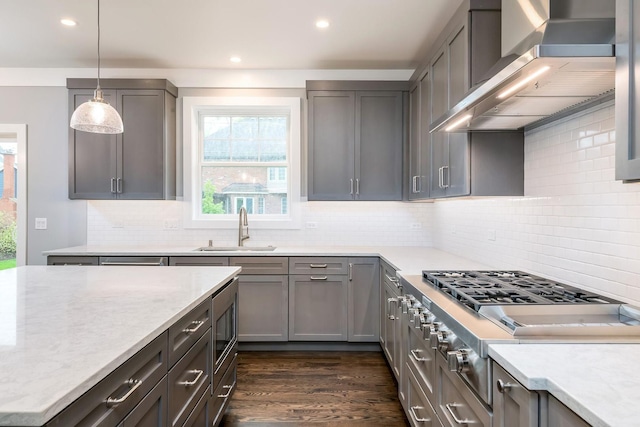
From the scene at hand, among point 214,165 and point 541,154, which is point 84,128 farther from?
point 541,154

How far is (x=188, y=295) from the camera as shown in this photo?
5.35 feet

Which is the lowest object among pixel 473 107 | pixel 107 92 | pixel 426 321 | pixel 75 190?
pixel 426 321

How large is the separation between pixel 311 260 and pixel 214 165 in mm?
1592

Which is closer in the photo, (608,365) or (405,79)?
(608,365)

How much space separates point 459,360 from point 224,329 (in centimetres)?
140

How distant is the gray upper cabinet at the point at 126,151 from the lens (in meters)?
3.57

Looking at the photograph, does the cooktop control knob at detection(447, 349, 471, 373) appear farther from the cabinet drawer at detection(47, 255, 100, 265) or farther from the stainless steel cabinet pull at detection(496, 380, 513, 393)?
the cabinet drawer at detection(47, 255, 100, 265)

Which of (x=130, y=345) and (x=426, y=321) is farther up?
(x=130, y=345)

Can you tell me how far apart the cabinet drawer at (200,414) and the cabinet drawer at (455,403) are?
3.52 ft

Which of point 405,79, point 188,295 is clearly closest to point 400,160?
point 405,79

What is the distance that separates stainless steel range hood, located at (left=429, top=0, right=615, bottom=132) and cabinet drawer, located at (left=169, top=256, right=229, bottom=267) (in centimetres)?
230

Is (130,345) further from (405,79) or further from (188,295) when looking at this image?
(405,79)

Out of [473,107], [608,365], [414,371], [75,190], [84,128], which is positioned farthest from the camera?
[75,190]

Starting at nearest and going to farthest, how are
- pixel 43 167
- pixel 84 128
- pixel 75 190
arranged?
pixel 84 128 → pixel 75 190 → pixel 43 167
